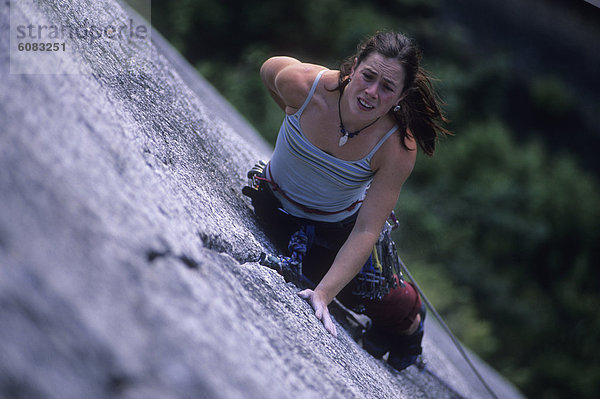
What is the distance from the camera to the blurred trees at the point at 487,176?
686 cm

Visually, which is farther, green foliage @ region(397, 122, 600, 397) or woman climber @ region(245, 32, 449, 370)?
green foliage @ region(397, 122, 600, 397)

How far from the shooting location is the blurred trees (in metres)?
6.86

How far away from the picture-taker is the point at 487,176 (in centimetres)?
827

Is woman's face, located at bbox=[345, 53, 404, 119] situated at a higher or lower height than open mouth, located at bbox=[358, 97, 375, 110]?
higher

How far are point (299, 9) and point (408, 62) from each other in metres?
8.06

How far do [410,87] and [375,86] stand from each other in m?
0.16

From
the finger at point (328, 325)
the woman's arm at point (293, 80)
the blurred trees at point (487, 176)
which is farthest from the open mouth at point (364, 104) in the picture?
the blurred trees at point (487, 176)

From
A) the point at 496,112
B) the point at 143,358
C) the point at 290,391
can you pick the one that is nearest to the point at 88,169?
the point at 143,358

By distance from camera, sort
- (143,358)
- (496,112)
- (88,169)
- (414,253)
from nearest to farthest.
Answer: (143,358) < (88,169) < (414,253) < (496,112)

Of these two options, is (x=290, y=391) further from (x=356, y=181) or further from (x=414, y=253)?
(x=414, y=253)

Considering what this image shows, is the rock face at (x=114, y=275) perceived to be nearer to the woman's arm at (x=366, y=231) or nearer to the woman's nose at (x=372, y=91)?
the woman's arm at (x=366, y=231)

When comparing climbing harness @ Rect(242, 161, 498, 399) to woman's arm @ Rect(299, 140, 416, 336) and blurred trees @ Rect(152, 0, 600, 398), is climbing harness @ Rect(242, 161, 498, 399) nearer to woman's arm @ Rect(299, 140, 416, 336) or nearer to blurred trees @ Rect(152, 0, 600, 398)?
woman's arm @ Rect(299, 140, 416, 336)

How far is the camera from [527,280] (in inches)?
308

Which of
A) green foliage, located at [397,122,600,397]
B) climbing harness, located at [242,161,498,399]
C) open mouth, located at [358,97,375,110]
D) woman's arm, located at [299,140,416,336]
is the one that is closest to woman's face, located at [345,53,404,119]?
open mouth, located at [358,97,375,110]
